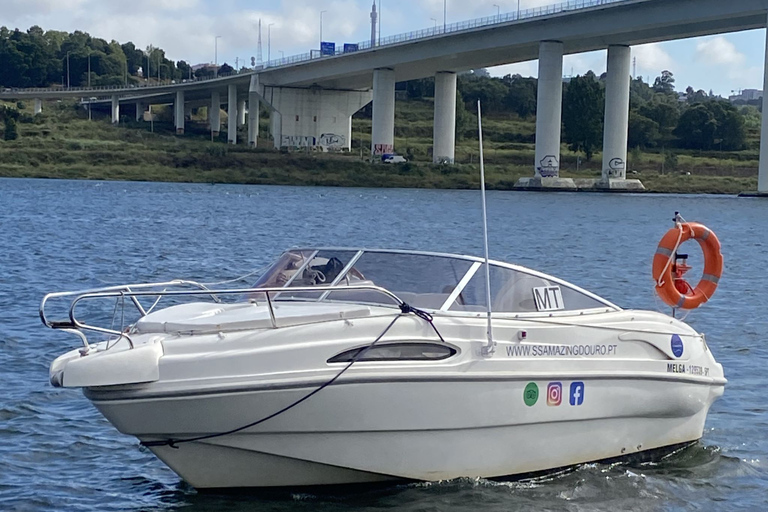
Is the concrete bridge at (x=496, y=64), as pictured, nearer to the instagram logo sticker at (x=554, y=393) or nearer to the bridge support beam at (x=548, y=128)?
the bridge support beam at (x=548, y=128)

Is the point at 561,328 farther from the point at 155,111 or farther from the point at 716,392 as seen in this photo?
the point at 155,111

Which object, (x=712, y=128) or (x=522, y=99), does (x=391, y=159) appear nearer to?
(x=712, y=128)

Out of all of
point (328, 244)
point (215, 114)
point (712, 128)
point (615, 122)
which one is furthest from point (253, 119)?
point (328, 244)

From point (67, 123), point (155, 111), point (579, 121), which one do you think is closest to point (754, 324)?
point (579, 121)

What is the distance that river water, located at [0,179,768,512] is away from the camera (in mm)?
9617

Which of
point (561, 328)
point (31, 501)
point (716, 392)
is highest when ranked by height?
point (561, 328)

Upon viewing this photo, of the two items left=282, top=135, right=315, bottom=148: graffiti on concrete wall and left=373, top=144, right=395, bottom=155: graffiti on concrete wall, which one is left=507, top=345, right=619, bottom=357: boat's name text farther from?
left=282, top=135, right=315, bottom=148: graffiti on concrete wall

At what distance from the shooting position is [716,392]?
11.0 metres

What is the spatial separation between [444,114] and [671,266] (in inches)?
3529

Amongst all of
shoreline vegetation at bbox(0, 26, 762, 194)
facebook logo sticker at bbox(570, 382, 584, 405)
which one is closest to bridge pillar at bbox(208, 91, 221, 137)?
shoreline vegetation at bbox(0, 26, 762, 194)

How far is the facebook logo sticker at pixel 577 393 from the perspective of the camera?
31.4 feet

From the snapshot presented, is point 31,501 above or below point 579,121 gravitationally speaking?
below

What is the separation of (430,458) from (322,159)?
92.1 m

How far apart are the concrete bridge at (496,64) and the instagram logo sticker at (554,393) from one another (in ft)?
210
